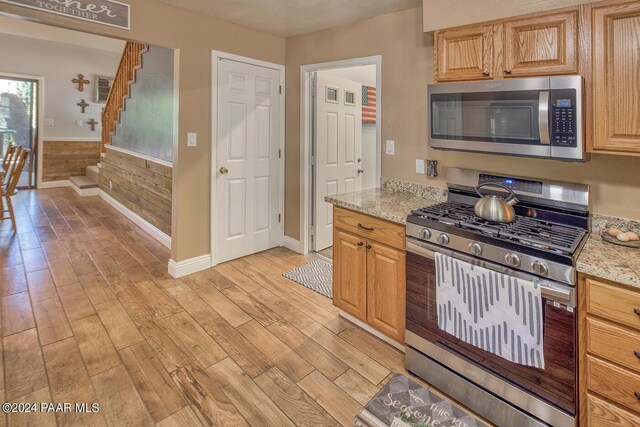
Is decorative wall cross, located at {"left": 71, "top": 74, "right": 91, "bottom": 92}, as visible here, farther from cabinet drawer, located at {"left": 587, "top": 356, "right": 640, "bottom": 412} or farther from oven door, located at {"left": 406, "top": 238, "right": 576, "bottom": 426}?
cabinet drawer, located at {"left": 587, "top": 356, "right": 640, "bottom": 412}

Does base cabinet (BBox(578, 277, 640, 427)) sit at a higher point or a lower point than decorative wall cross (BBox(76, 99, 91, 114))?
lower

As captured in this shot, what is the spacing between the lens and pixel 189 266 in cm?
353

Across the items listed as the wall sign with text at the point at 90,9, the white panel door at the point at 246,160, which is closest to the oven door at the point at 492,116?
the white panel door at the point at 246,160

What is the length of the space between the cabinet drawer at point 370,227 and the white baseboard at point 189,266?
1.70 m

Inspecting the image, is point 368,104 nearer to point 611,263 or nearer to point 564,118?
point 564,118

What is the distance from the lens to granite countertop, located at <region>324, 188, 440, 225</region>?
220 centimetres

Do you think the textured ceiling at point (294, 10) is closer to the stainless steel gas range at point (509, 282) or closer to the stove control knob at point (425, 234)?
the stainless steel gas range at point (509, 282)

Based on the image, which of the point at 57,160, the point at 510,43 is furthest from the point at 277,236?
the point at 57,160

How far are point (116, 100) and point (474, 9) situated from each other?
6013 millimetres

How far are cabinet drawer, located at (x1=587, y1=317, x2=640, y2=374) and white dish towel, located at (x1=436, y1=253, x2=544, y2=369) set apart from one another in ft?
0.57

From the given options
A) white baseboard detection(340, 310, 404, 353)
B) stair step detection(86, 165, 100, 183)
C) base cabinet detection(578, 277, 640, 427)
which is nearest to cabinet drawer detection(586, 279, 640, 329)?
base cabinet detection(578, 277, 640, 427)

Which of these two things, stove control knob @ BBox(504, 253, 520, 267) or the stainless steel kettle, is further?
the stainless steel kettle

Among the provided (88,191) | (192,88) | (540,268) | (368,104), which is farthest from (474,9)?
(88,191)

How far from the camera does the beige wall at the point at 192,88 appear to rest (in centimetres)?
303
